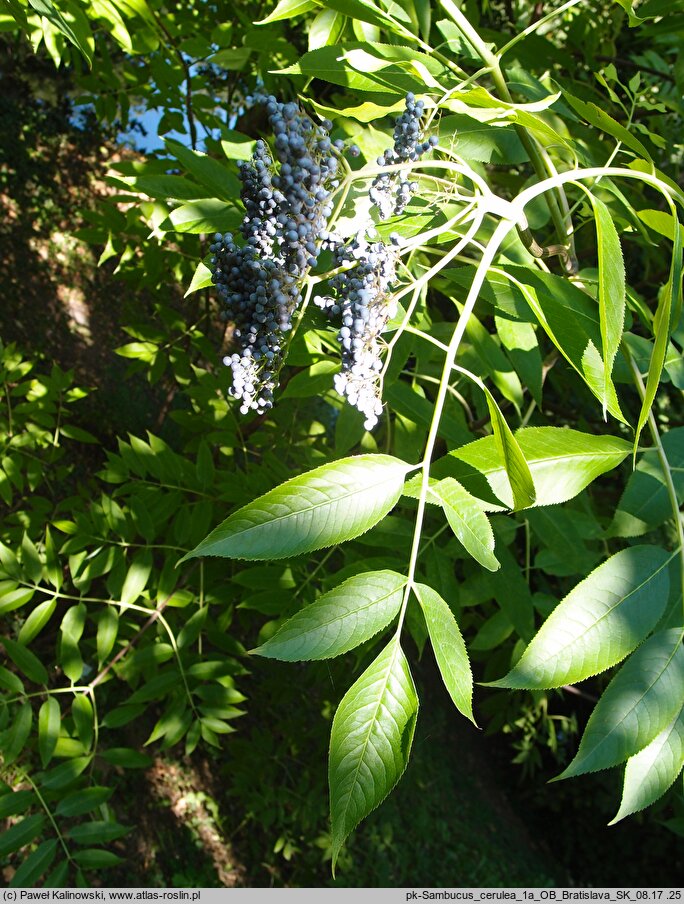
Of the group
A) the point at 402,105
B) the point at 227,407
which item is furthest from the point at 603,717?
the point at 227,407

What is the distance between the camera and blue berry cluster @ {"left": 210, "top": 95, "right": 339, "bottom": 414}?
80cm

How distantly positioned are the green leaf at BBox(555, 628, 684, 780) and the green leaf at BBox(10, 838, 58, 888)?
3.95 feet

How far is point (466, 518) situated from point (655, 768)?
14.6 inches

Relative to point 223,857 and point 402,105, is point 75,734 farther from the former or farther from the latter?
point 223,857

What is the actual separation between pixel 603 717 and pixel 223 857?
325 centimetres

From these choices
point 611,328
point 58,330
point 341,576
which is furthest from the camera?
point 58,330

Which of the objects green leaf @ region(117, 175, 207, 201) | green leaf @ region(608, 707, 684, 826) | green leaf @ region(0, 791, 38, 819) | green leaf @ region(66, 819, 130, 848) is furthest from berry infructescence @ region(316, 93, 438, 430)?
green leaf @ region(66, 819, 130, 848)

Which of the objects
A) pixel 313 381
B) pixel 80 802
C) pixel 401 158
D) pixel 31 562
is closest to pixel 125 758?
pixel 80 802

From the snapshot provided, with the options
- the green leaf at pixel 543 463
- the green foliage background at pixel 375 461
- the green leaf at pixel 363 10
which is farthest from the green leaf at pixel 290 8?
the green leaf at pixel 543 463

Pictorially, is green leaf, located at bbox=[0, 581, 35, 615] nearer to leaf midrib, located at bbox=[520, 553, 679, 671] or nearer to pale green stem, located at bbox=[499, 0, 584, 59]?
leaf midrib, located at bbox=[520, 553, 679, 671]

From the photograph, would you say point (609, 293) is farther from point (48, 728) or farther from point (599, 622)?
point (48, 728)

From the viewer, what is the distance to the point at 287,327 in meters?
0.83

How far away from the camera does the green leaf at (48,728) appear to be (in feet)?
5.13

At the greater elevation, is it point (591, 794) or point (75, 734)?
point (75, 734)
